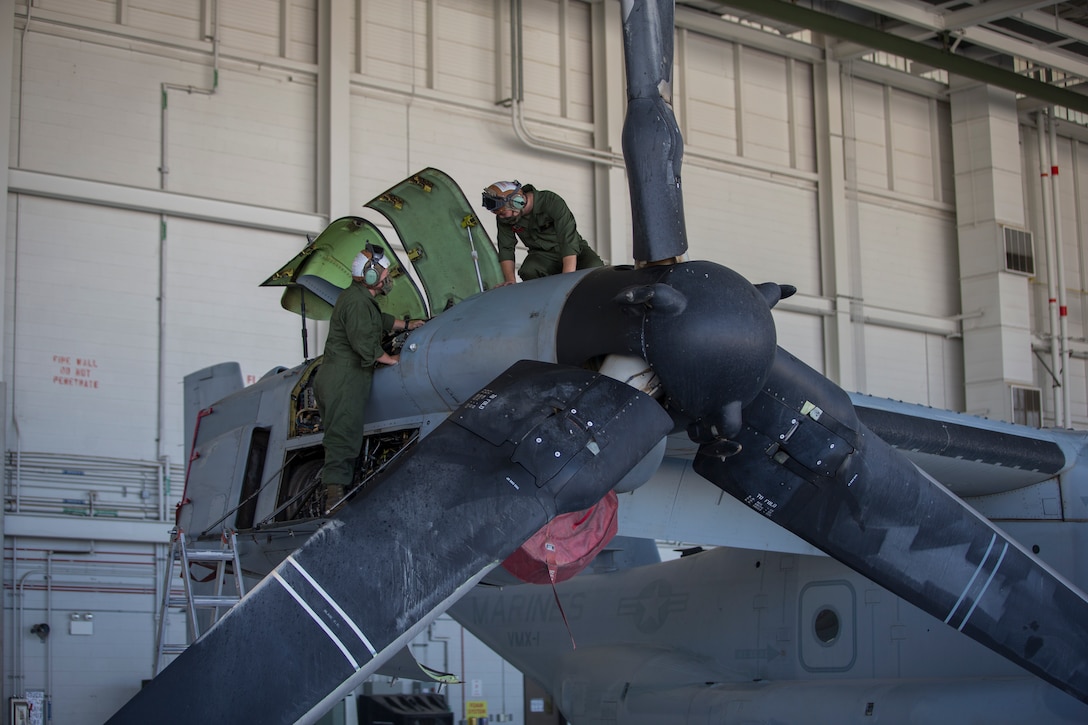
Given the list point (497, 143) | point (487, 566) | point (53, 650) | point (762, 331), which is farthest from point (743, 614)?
point (497, 143)

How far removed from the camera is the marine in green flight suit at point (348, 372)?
716 centimetres

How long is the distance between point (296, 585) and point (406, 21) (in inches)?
622

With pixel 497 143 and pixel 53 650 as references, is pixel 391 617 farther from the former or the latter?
pixel 497 143

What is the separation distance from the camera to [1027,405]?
74.5 ft

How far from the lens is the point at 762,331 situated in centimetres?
609

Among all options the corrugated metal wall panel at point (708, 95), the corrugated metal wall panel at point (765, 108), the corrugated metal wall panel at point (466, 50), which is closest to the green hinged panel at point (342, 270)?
the corrugated metal wall panel at point (466, 50)

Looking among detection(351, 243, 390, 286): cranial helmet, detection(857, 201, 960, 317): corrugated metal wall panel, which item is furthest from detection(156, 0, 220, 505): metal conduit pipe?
detection(857, 201, 960, 317): corrugated metal wall panel

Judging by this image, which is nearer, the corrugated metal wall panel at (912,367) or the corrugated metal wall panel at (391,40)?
the corrugated metal wall panel at (391,40)

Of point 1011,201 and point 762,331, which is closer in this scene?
point 762,331

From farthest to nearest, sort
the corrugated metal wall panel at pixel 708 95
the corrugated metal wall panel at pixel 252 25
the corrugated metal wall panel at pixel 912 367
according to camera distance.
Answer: the corrugated metal wall panel at pixel 912 367 < the corrugated metal wall panel at pixel 708 95 < the corrugated metal wall panel at pixel 252 25

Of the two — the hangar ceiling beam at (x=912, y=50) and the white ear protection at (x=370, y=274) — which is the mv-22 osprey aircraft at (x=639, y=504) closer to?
the white ear protection at (x=370, y=274)

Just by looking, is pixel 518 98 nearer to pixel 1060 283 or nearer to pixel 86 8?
pixel 86 8

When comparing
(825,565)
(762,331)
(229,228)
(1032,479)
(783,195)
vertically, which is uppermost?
(783,195)

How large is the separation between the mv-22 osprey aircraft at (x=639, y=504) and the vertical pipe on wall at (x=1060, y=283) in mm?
15363
